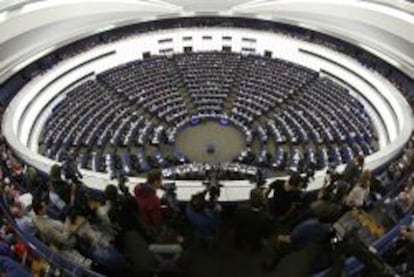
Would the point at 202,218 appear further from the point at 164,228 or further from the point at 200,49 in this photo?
the point at 200,49

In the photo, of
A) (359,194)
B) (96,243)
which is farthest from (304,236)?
(96,243)

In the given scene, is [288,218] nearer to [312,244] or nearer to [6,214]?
[312,244]

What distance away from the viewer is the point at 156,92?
42.9 m

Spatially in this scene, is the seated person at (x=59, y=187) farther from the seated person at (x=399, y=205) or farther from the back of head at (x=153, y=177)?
the seated person at (x=399, y=205)

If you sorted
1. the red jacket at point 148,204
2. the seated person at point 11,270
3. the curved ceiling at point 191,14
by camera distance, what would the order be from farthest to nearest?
the curved ceiling at point 191,14, the red jacket at point 148,204, the seated person at point 11,270

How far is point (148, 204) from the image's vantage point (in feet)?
39.4

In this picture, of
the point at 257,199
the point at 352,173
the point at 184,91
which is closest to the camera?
the point at 257,199

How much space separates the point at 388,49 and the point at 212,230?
32980 millimetres

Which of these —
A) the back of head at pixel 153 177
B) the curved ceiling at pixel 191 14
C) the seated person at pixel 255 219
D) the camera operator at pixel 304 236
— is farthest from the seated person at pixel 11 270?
the curved ceiling at pixel 191 14

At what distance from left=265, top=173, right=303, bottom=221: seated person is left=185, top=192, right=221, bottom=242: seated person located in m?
1.40

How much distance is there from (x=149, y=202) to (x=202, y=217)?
1.17 meters

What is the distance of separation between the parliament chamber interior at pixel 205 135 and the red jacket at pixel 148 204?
0.10 feet

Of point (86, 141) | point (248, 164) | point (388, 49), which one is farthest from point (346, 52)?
point (86, 141)

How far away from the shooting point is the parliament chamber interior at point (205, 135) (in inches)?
460
